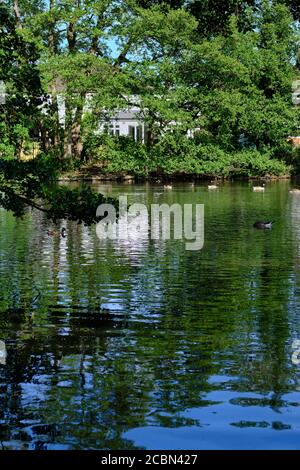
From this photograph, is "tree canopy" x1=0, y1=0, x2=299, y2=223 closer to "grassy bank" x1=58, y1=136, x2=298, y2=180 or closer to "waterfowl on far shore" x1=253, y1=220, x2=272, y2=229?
"grassy bank" x1=58, y1=136, x2=298, y2=180

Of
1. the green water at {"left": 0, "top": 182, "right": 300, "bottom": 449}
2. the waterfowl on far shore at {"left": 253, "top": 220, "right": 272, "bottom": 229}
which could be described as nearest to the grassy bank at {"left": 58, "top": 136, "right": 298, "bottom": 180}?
the waterfowl on far shore at {"left": 253, "top": 220, "right": 272, "bottom": 229}

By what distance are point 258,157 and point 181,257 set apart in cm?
5319

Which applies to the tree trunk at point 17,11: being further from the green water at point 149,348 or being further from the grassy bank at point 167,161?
the green water at point 149,348

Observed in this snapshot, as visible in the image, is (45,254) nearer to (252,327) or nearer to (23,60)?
(23,60)

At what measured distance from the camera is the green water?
9188 millimetres

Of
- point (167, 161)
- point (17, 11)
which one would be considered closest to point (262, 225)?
point (167, 161)

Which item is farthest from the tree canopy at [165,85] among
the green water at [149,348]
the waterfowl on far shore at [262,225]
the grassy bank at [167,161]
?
the green water at [149,348]

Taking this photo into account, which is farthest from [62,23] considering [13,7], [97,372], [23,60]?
[97,372]

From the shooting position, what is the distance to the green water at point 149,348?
9188 mm

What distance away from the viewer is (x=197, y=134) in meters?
76.2

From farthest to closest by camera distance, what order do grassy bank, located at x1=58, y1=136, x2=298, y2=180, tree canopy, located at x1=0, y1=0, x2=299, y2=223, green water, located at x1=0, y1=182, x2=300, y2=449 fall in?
grassy bank, located at x1=58, y1=136, x2=298, y2=180, tree canopy, located at x1=0, y1=0, x2=299, y2=223, green water, located at x1=0, y1=182, x2=300, y2=449

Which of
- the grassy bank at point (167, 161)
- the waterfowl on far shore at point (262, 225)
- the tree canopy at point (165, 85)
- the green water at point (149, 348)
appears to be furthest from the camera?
the grassy bank at point (167, 161)

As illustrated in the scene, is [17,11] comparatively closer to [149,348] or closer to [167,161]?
[167,161]

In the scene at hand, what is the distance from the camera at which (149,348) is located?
12.8 m
